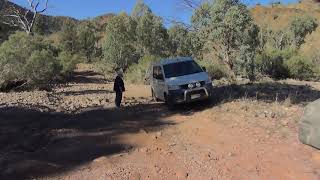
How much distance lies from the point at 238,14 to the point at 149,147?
14.4m

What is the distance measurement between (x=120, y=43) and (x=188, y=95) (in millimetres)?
29656

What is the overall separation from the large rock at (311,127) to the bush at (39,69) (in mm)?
23812

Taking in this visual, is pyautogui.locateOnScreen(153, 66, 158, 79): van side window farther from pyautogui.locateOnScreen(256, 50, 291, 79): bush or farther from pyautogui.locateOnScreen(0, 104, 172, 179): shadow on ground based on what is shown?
pyautogui.locateOnScreen(256, 50, 291, 79): bush

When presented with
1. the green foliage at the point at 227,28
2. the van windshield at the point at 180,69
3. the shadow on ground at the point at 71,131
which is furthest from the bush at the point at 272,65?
the van windshield at the point at 180,69

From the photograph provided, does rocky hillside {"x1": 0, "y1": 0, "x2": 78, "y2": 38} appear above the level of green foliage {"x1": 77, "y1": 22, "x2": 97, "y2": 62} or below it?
above

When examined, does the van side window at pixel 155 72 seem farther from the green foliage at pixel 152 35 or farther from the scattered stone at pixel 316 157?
the green foliage at pixel 152 35

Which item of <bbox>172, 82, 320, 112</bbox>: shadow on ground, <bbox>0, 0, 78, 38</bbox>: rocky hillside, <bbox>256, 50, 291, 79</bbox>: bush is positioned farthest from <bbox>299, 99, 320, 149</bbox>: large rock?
<bbox>0, 0, 78, 38</bbox>: rocky hillside

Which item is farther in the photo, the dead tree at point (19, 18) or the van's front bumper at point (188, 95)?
the dead tree at point (19, 18)

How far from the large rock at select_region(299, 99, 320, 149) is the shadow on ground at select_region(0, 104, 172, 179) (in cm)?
659

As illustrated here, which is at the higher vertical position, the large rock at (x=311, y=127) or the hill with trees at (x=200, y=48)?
the hill with trees at (x=200, y=48)

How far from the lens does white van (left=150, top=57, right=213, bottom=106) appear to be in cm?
1725

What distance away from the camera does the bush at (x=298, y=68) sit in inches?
1304

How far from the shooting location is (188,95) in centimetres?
1711

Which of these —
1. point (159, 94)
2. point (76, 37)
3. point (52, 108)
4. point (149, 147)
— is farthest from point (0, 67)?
point (76, 37)
